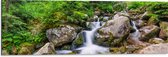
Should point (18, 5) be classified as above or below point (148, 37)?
above

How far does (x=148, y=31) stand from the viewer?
10.2 ft

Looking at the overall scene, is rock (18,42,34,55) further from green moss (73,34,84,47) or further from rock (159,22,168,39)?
rock (159,22,168,39)

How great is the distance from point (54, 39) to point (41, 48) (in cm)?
15

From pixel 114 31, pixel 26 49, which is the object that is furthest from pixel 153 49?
pixel 26 49

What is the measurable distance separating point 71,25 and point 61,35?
0.14 meters

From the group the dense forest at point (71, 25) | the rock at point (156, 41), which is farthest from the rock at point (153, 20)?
the rock at point (156, 41)

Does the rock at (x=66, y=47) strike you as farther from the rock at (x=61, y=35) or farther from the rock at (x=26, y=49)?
the rock at (x=26, y=49)

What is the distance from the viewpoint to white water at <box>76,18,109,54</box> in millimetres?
3061

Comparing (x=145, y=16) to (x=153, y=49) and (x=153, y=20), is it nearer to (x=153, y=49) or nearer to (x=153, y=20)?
(x=153, y=20)

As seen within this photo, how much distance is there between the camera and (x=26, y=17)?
297 cm

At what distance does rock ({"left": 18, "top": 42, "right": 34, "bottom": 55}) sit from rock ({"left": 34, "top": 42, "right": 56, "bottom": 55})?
0.23ft

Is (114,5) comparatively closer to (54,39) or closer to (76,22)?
(76,22)

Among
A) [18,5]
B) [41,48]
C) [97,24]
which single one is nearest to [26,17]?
[18,5]

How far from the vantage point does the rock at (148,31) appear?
312 centimetres
